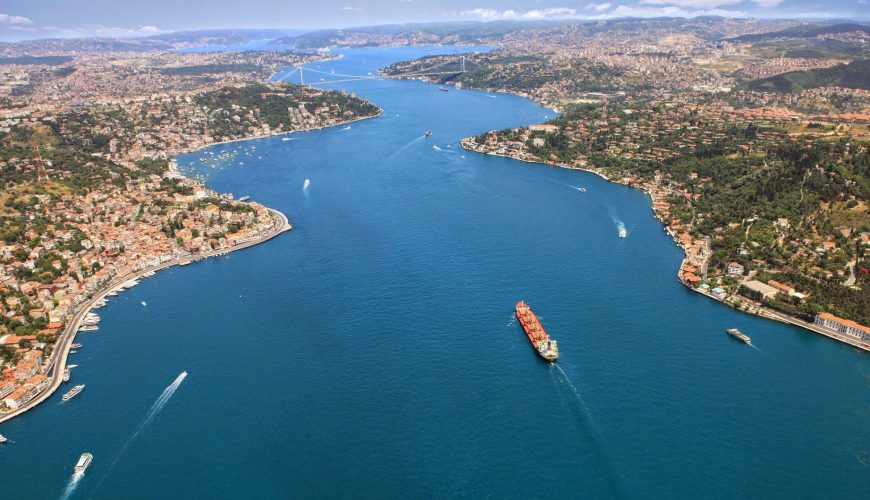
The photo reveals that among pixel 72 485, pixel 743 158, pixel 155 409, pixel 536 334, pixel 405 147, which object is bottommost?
pixel 72 485

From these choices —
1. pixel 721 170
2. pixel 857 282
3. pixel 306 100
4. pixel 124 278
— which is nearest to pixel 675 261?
pixel 857 282

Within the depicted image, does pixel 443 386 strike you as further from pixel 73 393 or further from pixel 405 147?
pixel 405 147

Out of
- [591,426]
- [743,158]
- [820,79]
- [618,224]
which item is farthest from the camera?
[820,79]

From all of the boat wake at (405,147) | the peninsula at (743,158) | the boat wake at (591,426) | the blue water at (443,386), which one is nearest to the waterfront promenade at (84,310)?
the blue water at (443,386)

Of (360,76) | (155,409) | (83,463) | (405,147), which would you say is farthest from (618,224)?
(360,76)

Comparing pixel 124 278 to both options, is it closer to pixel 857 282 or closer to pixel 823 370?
pixel 823 370

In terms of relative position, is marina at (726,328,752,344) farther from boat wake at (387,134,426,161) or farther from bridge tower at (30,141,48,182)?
bridge tower at (30,141,48,182)

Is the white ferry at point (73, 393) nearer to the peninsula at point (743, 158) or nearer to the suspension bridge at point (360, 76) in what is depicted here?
the peninsula at point (743, 158)
